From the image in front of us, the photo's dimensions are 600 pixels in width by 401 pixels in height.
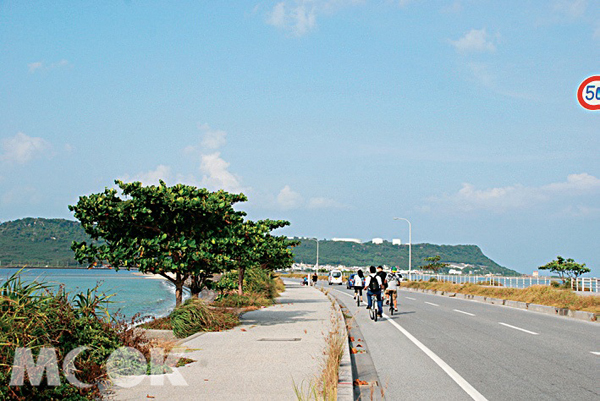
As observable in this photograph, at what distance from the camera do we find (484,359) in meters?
10.9

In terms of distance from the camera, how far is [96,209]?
14133 mm

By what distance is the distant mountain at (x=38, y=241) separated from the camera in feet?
512

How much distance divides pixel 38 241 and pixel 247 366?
7394 inches

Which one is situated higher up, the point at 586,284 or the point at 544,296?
the point at 586,284

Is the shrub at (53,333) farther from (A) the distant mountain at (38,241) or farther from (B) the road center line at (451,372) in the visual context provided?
(A) the distant mountain at (38,241)

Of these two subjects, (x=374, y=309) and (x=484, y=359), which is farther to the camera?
(x=374, y=309)

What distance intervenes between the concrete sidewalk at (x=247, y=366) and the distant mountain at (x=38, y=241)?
146600 mm

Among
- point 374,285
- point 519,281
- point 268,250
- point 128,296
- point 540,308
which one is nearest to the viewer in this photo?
point 374,285

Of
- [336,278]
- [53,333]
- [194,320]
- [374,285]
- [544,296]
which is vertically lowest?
[194,320]

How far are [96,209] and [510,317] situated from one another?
15.7 metres

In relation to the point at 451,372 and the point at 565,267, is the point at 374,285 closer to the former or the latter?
the point at 451,372

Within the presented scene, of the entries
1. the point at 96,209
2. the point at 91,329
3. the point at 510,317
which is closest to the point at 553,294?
the point at 510,317

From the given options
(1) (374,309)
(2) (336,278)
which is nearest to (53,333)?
(1) (374,309)

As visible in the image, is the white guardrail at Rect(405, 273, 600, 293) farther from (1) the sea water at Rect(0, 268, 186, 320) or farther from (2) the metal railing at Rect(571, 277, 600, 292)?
(1) the sea water at Rect(0, 268, 186, 320)
